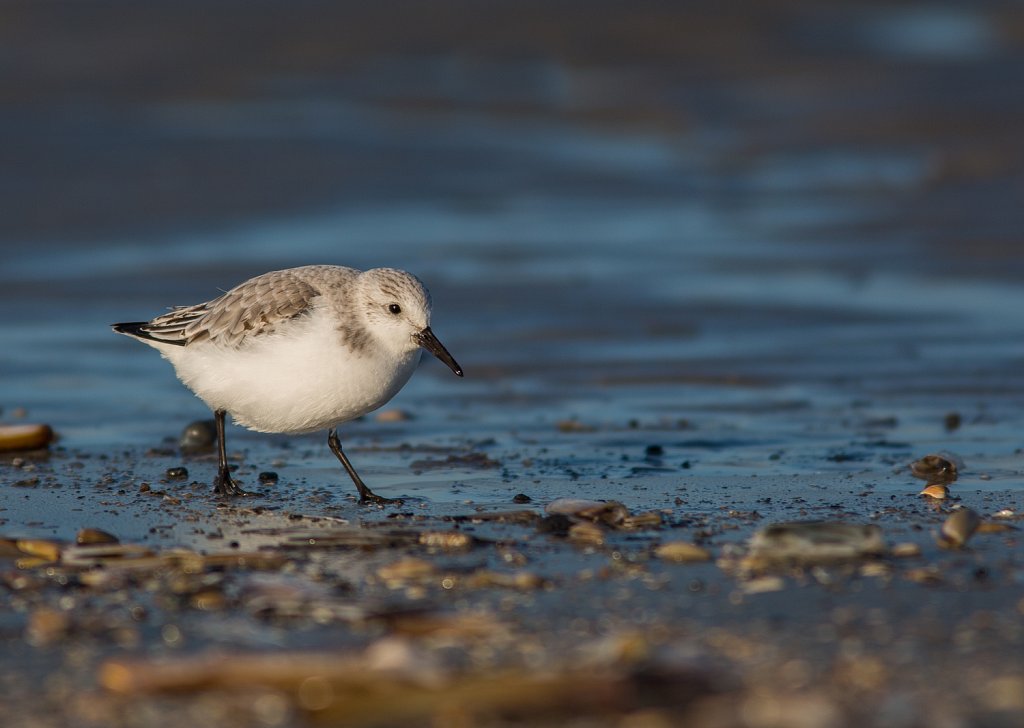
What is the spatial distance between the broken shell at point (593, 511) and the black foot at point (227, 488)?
1.36m

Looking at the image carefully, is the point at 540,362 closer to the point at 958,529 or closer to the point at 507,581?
the point at 958,529

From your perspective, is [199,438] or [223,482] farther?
[199,438]

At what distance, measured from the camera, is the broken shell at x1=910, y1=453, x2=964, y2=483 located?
6.05 metres

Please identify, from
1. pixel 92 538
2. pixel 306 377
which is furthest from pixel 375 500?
pixel 92 538

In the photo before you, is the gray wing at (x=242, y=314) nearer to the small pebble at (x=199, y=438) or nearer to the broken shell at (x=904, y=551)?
the small pebble at (x=199, y=438)

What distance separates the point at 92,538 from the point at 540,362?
14.0ft

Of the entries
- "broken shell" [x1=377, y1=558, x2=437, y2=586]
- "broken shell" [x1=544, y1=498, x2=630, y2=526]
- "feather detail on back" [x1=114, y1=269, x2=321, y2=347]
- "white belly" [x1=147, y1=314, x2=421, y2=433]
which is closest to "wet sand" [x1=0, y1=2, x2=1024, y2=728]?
"broken shell" [x1=377, y1=558, x2=437, y2=586]

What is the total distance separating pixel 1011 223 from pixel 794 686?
350 inches

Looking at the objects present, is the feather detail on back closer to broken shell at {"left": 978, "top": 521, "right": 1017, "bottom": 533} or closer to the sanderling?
the sanderling

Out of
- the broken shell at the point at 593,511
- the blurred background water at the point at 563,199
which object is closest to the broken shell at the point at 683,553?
the broken shell at the point at 593,511

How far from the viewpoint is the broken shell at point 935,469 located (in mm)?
6051

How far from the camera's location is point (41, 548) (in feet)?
15.4

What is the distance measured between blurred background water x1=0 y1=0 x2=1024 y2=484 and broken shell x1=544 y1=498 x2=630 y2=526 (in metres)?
1.44

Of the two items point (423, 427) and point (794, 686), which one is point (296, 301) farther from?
point (794, 686)
